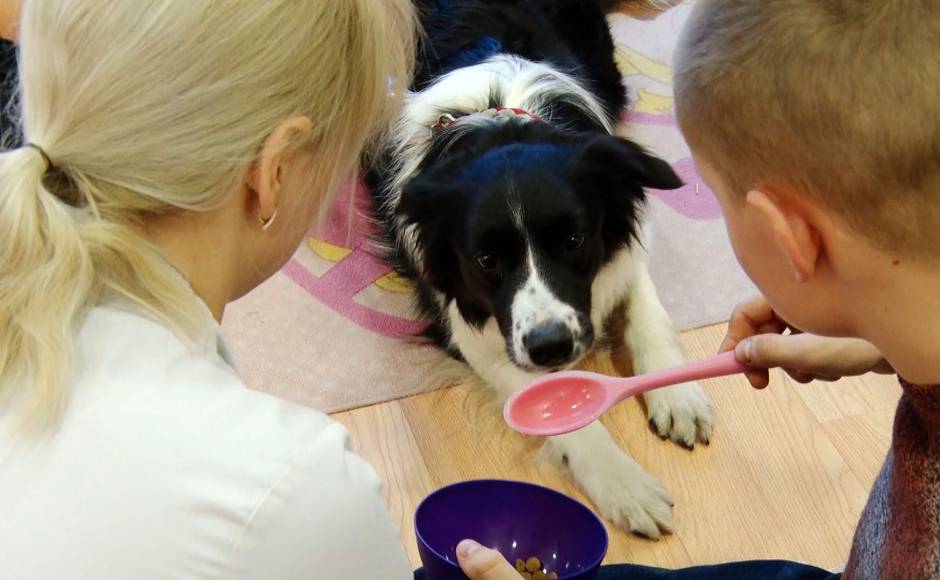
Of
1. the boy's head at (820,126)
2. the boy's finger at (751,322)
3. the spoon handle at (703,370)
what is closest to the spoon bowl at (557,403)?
the spoon handle at (703,370)

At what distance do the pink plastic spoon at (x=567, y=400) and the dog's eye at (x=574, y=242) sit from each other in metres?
0.38

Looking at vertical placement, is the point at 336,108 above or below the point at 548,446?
above

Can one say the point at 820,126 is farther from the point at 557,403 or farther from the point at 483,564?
the point at 557,403

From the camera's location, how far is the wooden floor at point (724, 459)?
1.73m

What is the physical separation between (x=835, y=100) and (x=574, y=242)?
109cm

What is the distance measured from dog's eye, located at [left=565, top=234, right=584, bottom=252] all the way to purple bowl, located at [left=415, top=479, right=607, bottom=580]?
0.51 m

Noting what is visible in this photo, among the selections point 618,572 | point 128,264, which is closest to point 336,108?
point 128,264

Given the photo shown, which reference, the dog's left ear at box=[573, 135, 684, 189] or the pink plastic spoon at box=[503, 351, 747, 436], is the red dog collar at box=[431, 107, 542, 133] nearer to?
the dog's left ear at box=[573, 135, 684, 189]

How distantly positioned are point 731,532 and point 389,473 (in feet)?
2.10

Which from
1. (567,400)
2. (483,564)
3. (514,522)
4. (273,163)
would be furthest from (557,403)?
(273,163)

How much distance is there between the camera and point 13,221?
0.87 metres

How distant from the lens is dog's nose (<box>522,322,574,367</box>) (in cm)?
182

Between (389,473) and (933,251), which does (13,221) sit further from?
(389,473)

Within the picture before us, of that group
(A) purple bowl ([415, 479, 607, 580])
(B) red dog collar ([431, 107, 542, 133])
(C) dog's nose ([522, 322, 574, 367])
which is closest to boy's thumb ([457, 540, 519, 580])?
(A) purple bowl ([415, 479, 607, 580])
